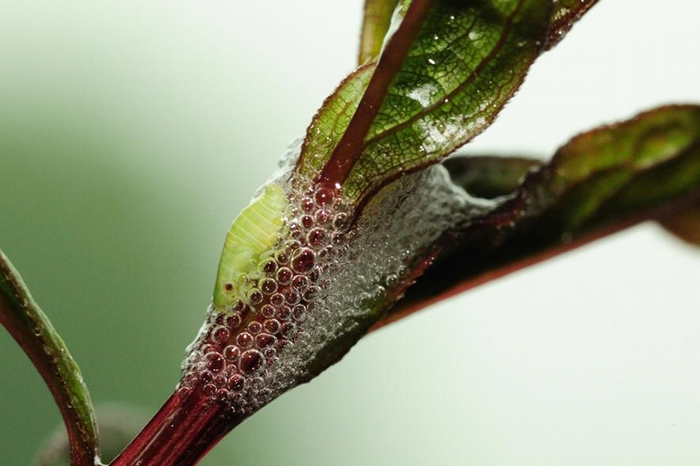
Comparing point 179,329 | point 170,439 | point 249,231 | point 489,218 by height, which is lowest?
point 179,329

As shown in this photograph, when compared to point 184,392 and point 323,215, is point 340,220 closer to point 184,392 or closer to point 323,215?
point 323,215

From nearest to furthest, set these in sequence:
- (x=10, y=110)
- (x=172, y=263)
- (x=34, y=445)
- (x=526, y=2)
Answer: (x=526, y=2)
(x=34, y=445)
(x=172, y=263)
(x=10, y=110)

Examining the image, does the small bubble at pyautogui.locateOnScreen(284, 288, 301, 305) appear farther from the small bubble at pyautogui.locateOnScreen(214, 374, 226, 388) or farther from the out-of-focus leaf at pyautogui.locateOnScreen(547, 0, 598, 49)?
the out-of-focus leaf at pyautogui.locateOnScreen(547, 0, 598, 49)

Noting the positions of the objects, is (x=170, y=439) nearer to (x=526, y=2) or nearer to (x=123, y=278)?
(x=526, y=2)

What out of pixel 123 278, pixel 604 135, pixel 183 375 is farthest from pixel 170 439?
pixel 123 278

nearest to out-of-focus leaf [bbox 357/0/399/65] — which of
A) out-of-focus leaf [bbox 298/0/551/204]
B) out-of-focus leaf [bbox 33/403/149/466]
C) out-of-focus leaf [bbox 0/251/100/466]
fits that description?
out-of-focus leaf [bbox 298/0/551/204]

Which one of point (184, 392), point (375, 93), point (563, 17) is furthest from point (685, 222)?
point (184, 392)
